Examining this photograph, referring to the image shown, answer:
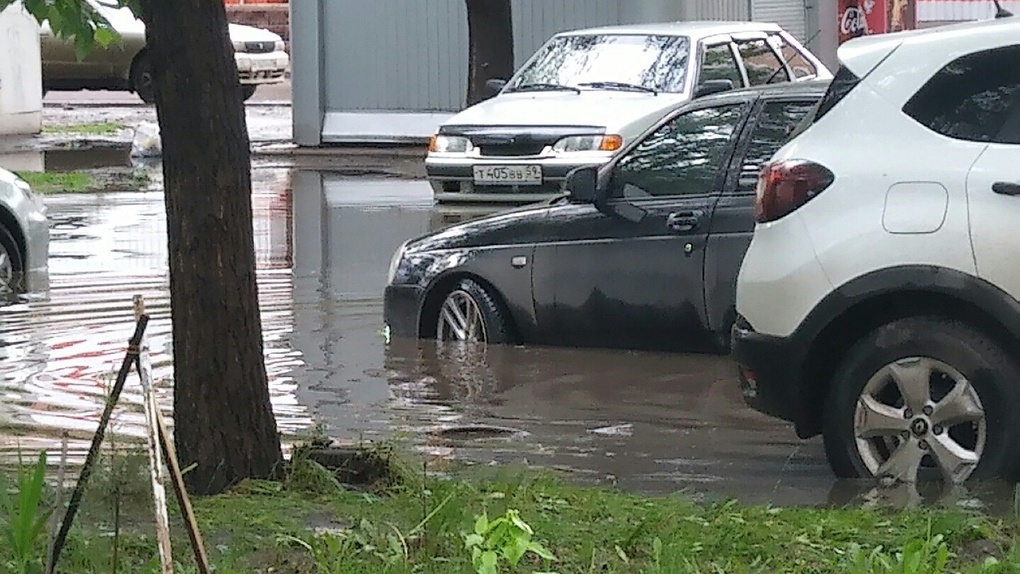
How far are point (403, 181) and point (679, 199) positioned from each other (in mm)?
11867

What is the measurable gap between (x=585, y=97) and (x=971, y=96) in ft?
30.2

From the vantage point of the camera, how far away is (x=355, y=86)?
25297 mm

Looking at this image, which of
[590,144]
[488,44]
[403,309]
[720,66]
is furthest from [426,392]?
[488,44]

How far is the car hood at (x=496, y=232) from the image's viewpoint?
9.54m

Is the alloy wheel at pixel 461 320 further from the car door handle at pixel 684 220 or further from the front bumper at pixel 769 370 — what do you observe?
the front bumper at pixel 769 370

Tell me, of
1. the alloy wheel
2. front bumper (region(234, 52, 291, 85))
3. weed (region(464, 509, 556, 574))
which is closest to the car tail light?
weed (region(464, 509, 556, 574))

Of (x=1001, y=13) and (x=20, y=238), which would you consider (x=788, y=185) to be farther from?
(x=20, y=238)

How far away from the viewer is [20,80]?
1093 inches

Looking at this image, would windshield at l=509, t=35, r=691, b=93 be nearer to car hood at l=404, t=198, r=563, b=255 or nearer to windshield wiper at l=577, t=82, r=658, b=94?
windshield wiper at l=577, t=82, r=658, b=94

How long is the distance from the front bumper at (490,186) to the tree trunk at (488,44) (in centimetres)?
465

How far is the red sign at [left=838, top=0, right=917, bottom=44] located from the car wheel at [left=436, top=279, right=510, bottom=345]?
42.0 feet

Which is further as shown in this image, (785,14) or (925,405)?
(785,14)

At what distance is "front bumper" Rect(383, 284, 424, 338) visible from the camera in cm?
1010

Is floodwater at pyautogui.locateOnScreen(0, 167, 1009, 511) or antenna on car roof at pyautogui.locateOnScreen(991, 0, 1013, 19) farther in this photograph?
floodwater at pyautogui.locateOnScreen(0, 167, 1009, 511)
